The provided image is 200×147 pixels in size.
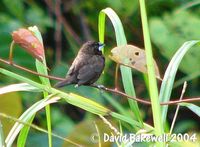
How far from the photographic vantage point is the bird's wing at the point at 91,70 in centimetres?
226

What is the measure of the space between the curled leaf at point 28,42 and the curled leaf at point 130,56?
18 cm

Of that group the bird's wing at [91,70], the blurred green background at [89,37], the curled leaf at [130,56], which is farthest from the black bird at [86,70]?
the blurred green background at [89,37]

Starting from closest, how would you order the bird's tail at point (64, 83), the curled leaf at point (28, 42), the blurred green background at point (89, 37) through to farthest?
the curled leaf at point (28, 42) → the bird's tail at point (64, 83) → the blurred green background at point (89, 37)

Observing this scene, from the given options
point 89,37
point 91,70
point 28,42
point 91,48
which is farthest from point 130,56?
point 89,37

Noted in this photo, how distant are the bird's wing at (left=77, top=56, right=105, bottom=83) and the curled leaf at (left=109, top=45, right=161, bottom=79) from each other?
35 cm

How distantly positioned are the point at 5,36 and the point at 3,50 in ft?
0.30

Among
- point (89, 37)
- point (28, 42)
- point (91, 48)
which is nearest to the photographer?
point (28, 42)

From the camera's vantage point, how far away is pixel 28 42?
1756 mm

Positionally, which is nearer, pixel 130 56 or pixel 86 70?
pixel 130 56

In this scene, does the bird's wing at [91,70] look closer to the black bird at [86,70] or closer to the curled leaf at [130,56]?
the black bird at [86,70]

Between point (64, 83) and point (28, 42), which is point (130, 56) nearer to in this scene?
point (28, 42)

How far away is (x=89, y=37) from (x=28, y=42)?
8.88ft

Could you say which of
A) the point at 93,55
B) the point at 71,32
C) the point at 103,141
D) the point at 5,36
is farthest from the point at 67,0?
the point at 103,141

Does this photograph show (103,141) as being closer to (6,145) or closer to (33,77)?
(6,145)
